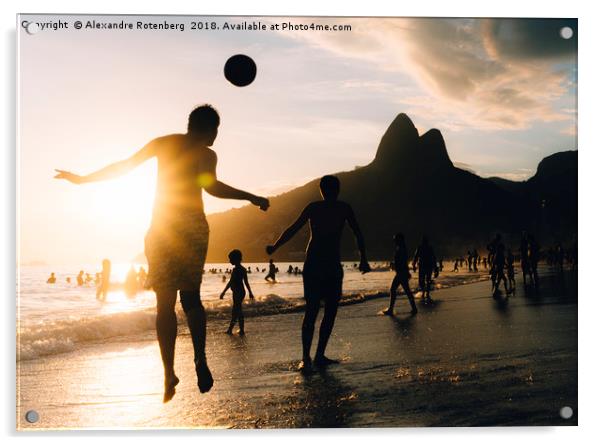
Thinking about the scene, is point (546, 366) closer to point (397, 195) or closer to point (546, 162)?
point (546, 162)

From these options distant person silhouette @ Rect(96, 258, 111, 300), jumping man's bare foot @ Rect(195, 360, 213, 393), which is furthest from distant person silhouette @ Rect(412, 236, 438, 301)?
jumping man's bare foot @ Rect(195, 360, 213, 393)

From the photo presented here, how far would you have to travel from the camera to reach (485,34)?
675 cm

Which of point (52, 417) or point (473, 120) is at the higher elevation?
point (473, 120)

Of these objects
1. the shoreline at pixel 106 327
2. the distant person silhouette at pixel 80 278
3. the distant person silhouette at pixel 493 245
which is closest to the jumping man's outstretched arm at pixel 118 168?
the shoreline at pixel 106 327

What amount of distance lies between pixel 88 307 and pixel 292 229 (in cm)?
544

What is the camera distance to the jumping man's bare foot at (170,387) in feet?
16.4

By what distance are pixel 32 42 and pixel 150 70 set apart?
136 cm

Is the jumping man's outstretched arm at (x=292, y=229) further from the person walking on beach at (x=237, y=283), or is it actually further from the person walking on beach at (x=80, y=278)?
the person walking on beach at (x=80, y=278)

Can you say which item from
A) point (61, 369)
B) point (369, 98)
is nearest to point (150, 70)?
point (369, 98)

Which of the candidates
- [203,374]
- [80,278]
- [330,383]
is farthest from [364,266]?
[80,278]

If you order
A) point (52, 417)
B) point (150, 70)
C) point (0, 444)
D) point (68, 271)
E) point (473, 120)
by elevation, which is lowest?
point (0, 444)

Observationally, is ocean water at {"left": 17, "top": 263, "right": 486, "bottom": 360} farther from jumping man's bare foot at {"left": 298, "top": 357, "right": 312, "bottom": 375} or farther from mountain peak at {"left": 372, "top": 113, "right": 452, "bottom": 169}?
mountain peak at {"left": 372, "top": 113, "right": 452, "bottom": 169}

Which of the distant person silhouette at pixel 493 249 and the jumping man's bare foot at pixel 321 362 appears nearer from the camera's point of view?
the jumping man's bare foot at pixel 321 362

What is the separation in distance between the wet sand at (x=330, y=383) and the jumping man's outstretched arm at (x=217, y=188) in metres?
1.50
